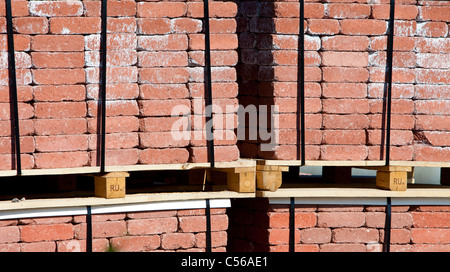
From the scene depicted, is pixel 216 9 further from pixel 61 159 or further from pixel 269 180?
pixel 61 159

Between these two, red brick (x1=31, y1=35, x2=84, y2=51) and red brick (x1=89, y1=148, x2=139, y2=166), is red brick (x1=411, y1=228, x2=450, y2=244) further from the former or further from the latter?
red brick (x1=31, y1=35, x2=84, y2=51)

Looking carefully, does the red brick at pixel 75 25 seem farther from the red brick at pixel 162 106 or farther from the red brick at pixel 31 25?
the red brick at pixel 162 106

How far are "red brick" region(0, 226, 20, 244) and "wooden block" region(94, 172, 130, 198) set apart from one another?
61 centimetres

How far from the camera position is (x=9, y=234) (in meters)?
4.47

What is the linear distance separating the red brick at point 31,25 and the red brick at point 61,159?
2.59 feet

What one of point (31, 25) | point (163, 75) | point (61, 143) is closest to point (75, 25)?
point (31, 25)

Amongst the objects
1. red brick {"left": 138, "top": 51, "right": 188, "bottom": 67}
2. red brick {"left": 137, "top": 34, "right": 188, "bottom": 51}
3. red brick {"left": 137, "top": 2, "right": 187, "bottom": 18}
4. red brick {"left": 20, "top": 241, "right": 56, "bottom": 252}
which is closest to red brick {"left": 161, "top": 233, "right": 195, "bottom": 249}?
red brick {"left": 20, "top": 241, "right": 56, "bottom": 252}

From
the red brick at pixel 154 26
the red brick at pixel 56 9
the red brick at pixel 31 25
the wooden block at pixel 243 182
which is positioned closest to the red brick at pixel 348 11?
the red brick at pixel 154 26

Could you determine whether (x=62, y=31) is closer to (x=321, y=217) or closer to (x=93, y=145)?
(x=93, y=145)

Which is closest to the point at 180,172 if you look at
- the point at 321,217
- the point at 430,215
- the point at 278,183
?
the point at 278,183

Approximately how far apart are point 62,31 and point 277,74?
149 centimetres

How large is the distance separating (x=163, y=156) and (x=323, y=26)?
4.74 feet

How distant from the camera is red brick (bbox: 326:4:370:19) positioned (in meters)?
4.91

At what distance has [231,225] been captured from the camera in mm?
5406
